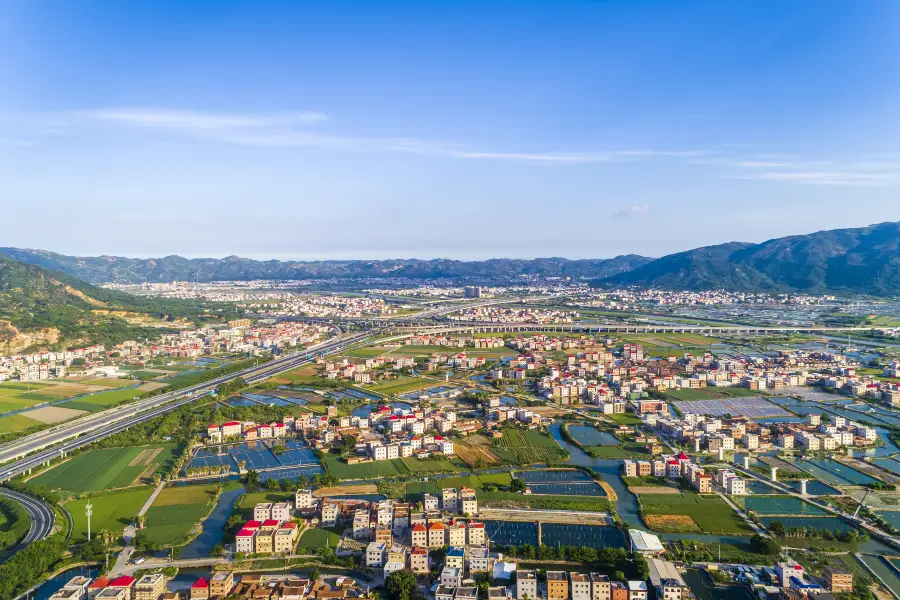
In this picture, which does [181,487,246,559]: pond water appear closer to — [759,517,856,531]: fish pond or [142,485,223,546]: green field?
[142,485,223,546]: green field

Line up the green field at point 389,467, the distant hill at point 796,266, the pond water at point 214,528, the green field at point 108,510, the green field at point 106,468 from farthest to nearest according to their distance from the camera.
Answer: the distant hill at point 796,266
the green field at point 389,467
the green field at point 106,468
the green field at point 108,510
the pond water at point 214,528

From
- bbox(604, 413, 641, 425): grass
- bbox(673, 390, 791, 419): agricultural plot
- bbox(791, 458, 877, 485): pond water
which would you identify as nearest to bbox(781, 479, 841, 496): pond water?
bbox(791, 458, 877, 485): pond water

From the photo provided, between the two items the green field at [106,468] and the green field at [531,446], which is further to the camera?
the green field at [531,446]

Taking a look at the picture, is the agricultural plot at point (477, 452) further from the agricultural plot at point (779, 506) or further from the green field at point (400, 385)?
the green field at point (400, 385)

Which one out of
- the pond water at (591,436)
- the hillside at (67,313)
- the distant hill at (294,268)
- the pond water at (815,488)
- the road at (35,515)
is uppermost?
the distant hill at (294,268)

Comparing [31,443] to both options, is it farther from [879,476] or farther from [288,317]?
[288,317]

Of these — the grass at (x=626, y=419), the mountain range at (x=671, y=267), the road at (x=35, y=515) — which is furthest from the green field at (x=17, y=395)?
the mountain range at (x=671, y=267)

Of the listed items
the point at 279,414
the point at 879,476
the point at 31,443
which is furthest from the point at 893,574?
the point at 31,443
